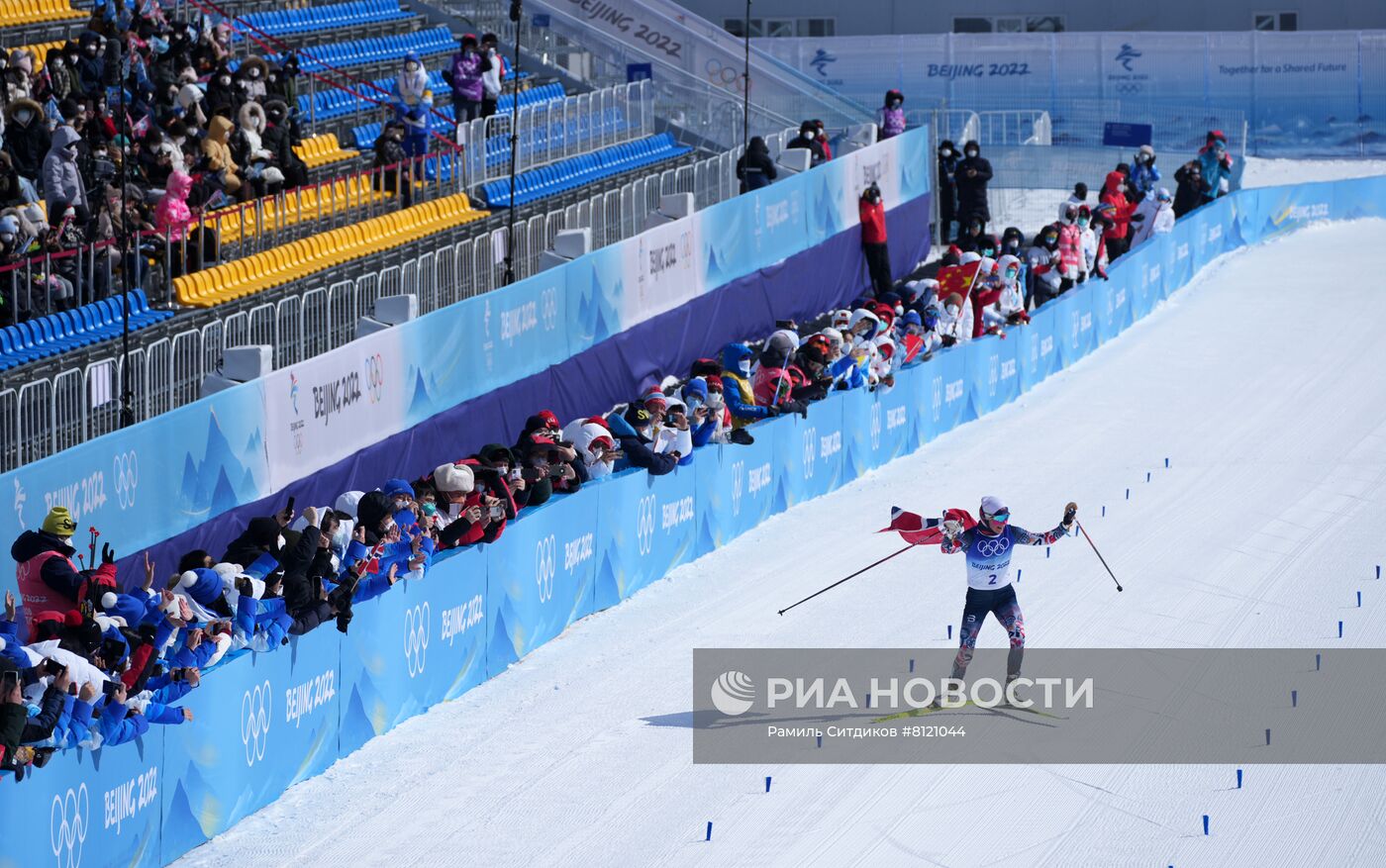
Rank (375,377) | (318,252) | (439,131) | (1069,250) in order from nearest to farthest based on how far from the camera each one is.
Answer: (375,377), (318,252), (439,131), (1069,250)

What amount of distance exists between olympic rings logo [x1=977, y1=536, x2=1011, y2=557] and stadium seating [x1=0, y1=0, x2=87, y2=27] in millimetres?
13712

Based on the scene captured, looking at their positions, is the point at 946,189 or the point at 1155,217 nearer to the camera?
the point at 1155,217

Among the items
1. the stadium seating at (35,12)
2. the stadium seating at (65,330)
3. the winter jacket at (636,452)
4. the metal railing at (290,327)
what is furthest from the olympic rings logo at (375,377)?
the stadium seating at (35,12)

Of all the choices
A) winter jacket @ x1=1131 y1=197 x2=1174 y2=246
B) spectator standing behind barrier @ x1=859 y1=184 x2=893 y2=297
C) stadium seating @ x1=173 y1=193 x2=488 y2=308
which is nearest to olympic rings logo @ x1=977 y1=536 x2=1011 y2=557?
stadium seating @ x1=173 y1=193 x2=488 y2=308

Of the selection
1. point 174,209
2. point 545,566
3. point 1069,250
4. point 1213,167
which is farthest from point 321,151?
point 1213,167

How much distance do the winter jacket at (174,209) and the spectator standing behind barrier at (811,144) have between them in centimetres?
870

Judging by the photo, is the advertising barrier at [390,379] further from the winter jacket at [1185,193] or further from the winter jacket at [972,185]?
the winter jacket at [1185,193]

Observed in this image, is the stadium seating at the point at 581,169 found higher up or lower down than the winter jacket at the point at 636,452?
higher up

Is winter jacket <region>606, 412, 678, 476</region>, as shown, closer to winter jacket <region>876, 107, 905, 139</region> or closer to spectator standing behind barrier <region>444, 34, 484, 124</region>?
spectator standing behind barrier <region>444, 34, 484, 124</region>

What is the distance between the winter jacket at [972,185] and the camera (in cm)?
2728

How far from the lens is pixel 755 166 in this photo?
2338cm

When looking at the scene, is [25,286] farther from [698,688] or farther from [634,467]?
[698,688]

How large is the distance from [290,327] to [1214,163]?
1728 centimetres

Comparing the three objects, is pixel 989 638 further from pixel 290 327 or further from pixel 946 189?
pixel 946 189
